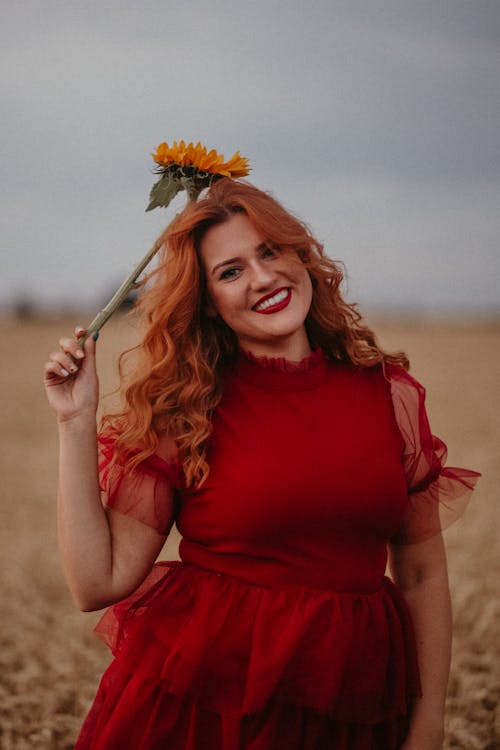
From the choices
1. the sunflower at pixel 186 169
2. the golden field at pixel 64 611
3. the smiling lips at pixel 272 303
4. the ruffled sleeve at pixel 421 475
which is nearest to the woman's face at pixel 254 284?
the smiling lips at pixel 272 303

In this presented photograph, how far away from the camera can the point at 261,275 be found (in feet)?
7.48

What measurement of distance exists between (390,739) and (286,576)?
62 centimetres

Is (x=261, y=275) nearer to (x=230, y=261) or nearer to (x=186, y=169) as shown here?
(x=230, y=261)

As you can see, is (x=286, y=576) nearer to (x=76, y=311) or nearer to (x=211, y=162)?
(x=211, y=162)

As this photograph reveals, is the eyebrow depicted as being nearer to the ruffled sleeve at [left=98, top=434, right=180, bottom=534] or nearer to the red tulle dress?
the red tulle dress

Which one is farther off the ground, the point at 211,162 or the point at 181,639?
the point at 211,162

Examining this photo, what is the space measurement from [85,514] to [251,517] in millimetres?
448

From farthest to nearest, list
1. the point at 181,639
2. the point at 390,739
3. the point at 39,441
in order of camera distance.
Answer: the point at 39,441 < the point at 390,739 < the point at 181,639

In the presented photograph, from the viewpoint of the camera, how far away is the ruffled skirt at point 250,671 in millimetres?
2109

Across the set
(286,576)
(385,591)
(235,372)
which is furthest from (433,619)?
(235,372)

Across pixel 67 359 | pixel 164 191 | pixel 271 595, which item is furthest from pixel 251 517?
pixel 164 191

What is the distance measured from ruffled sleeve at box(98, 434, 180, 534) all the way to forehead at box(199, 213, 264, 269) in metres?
0.63

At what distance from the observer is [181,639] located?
7.04 feet

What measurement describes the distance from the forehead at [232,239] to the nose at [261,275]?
5 centimetres
